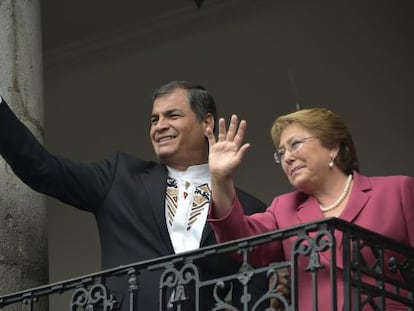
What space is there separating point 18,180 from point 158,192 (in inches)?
31.6

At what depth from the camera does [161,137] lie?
8.55 m

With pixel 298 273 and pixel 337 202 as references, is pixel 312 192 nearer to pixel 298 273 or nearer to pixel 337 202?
pixel 337 202

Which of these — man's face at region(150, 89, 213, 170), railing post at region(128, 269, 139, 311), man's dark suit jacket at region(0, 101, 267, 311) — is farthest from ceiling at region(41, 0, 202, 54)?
railing post at region(128, 269, 139, 311)

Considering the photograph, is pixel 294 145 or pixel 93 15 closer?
pixel 294 145

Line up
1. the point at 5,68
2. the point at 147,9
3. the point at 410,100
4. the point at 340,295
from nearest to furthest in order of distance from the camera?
the point at 340,295 < the point at 5,68 < the point at 410,100 < the point at 147,9

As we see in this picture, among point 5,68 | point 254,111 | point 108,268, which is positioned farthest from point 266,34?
point 108,268

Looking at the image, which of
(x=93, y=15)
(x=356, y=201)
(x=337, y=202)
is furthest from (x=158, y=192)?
(x=93, y=15)

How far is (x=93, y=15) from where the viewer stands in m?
11.6

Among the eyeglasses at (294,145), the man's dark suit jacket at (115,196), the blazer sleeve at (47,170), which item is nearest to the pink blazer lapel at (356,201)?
the eyeglasses at (294,145)

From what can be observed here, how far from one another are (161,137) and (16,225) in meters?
0.86

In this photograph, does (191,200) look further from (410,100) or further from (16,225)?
(410,100)

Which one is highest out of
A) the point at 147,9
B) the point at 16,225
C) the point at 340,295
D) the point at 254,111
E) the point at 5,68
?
the point at 147,9

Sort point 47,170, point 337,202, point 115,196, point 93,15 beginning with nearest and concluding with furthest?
point 337,202 → point 47,170 → point 115,196 → point 93,15

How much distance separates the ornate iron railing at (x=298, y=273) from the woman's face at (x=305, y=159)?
0.31 meters
